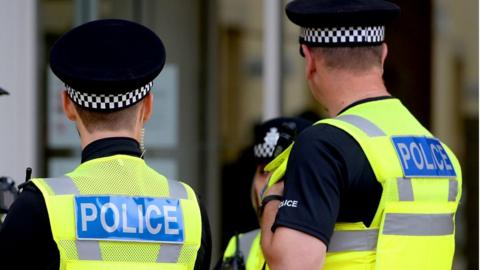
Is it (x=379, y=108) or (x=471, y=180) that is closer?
(x=379, y=108)

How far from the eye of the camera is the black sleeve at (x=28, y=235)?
2.62 metres

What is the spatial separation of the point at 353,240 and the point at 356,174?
0.20 metres

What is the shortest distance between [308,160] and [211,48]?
12.0ft

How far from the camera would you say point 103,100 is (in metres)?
2.80

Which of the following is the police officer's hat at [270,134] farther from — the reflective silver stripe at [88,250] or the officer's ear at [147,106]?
the reflective silver stripe at [88,250]

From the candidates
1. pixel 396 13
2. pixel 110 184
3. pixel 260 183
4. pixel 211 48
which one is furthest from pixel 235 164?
pixel 110 184

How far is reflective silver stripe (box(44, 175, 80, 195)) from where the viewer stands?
2.69 metres

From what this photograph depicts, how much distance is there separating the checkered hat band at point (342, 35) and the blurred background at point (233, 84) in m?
2.45

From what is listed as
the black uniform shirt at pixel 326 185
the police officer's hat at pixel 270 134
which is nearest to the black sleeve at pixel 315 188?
the black uniform shirt at pixel 326 185

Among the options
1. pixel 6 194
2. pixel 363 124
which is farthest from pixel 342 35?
pixel 6 194

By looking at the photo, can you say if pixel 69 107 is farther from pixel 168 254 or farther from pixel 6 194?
pixel 6 194

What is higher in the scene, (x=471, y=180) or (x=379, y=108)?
(x=379, y=108)

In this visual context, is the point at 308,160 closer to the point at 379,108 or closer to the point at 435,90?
the point at 379,108

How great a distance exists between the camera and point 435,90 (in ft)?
20.9
